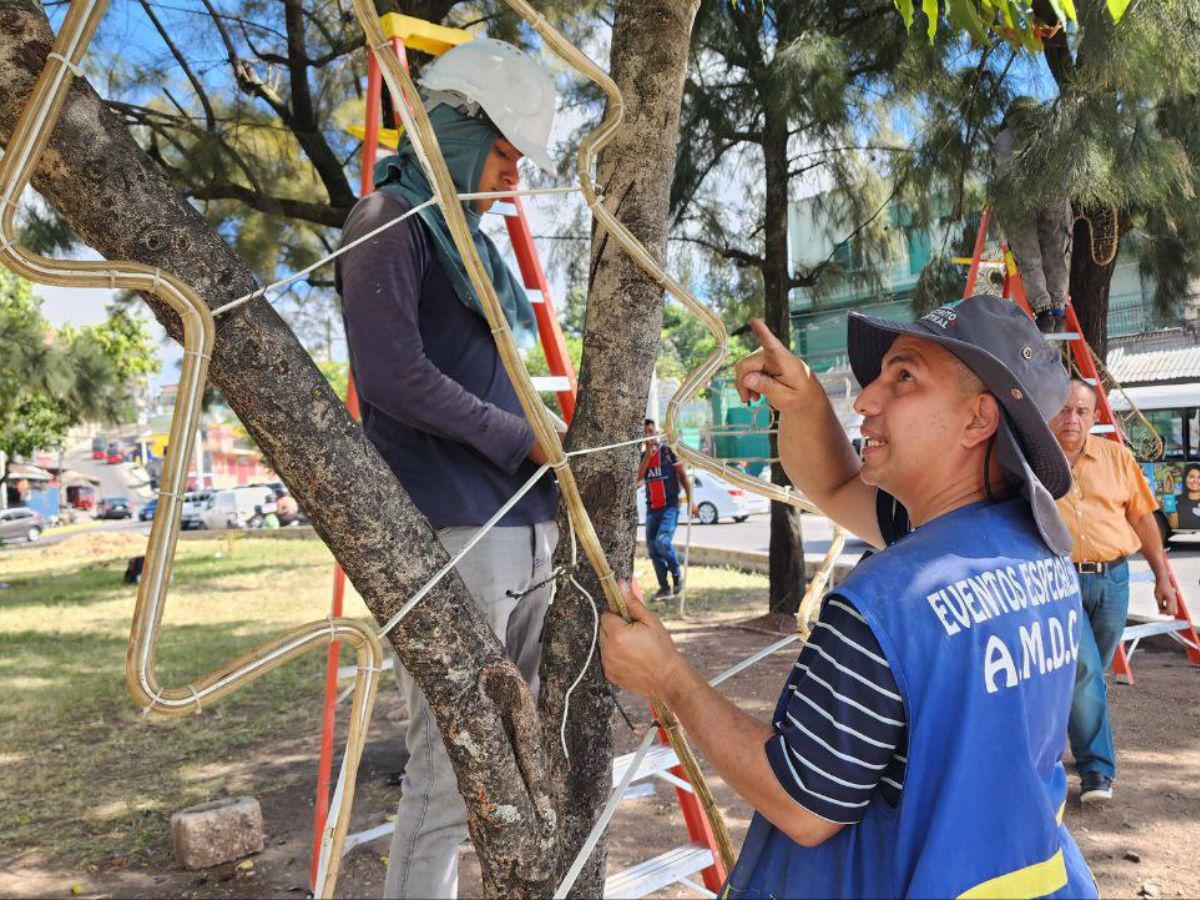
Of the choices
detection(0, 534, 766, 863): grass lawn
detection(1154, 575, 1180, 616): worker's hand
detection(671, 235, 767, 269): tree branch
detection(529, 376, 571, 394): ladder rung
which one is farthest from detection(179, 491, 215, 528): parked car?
detection(529, 376, 571, 394): ladder rung

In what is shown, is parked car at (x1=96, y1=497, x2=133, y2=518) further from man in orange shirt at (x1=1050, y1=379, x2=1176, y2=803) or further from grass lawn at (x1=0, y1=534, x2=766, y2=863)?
man in orange shirt at (x1=1050, y1=379, x2=1176, y2=803)

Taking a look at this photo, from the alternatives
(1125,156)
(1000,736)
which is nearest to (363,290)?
(1000,736)

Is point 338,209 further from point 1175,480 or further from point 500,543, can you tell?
point 1175,480

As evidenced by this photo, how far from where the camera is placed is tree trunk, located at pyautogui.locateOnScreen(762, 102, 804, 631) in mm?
6492

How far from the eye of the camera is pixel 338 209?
231 inches

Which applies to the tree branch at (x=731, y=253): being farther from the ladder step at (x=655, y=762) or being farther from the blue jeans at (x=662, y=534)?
the ladder step at (x=655, y=762)

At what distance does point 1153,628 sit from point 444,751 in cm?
437

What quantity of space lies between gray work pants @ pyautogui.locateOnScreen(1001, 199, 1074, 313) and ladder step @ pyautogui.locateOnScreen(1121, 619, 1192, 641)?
1.62 m

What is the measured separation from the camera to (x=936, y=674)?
106 cm

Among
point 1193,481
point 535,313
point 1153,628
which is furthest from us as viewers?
point 1193,481

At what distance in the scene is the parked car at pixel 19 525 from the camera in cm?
2753

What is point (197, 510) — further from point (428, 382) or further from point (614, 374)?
point (614, 374)

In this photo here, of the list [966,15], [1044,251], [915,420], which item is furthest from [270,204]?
[915,420]

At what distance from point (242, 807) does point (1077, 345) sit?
4.34 m
